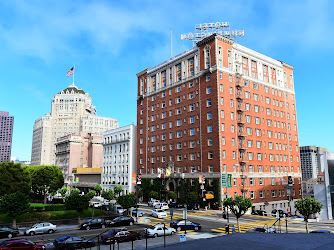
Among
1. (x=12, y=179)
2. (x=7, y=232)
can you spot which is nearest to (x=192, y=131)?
(x=12, y=179)

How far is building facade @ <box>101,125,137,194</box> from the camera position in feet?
345

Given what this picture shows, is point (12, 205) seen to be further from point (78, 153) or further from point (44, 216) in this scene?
point (78, 153)

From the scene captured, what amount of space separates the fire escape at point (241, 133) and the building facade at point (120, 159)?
4205 centimetres

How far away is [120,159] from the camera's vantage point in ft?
365

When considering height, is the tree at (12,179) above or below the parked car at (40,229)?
above

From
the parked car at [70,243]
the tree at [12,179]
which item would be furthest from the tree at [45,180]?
the parked car at [70,243]

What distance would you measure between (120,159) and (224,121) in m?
50.4

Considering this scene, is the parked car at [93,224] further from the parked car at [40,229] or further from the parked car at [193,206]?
the parked car at [193,206]

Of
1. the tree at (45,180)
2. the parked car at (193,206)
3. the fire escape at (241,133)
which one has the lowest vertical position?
the parked car at (193,206)

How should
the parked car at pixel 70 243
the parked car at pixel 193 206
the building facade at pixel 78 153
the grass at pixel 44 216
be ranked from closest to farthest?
the parked car at pixel 70 243, the grass at pixel 44 216, the parked car at pixel 193 206, the building facade at pixel 78 153

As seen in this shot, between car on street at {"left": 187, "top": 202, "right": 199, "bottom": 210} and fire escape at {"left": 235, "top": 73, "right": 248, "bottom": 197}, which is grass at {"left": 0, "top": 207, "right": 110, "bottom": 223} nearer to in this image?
car on street at {"left": 187, "top": 202, "right": 199, "bottom": 210}

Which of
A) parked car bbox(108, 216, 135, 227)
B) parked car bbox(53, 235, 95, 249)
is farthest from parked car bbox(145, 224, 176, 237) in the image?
parked car bbox(53, 235, 95, 249)

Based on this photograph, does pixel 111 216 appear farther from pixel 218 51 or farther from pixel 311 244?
pixel 218 51

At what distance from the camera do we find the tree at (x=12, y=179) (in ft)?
214
